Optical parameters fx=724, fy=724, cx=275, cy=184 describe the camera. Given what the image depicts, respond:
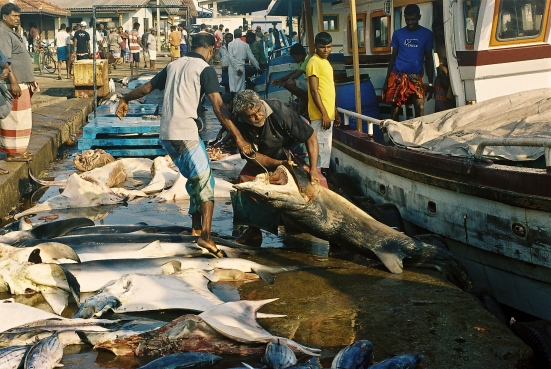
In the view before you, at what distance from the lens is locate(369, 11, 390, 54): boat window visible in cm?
1059

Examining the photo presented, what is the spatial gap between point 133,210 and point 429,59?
4.12 metres

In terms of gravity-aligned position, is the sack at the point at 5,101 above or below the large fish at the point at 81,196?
above

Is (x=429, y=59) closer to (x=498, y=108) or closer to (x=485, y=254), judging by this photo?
(x=498, y=108)

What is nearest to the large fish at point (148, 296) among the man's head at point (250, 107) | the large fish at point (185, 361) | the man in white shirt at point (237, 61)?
the large fish at point (185, 361)

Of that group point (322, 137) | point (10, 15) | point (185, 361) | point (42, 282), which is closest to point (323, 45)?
point (322, 137)

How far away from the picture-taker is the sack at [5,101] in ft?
28.3

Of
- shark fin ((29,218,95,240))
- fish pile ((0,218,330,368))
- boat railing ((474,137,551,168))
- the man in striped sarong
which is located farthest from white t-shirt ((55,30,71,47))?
boat railing ((474,137,551,168))

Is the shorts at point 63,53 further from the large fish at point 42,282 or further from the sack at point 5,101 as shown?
the large fish at point 42,282

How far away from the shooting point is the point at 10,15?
363 inches

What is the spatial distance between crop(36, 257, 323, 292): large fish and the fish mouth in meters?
0.69

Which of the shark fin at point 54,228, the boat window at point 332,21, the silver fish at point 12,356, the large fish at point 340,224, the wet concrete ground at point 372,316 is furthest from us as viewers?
the boat window at point 332,21

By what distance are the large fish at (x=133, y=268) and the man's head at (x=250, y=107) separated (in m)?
1.23

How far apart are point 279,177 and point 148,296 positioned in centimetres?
149

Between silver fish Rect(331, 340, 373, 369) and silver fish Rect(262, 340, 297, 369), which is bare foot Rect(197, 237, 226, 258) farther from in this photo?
silver fish Rect(331, 340, 373, 369)
